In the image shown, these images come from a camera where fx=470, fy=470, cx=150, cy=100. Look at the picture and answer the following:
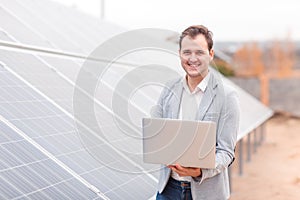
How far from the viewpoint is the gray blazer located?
129 inches

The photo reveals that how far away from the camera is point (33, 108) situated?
5137 mm

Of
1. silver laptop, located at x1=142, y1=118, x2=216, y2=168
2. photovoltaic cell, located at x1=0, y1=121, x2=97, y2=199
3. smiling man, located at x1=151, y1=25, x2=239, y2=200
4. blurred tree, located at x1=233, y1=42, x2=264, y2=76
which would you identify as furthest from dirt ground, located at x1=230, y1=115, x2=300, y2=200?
blurred tree, located at x1=233, y1=42, x2=264, y2=76

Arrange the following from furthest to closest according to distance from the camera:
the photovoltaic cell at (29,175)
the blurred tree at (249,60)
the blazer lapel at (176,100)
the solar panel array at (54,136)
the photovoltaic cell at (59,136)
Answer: the blurred tree at (249,60), the photovoltaic cell at (59,136), the solar panel array at (54,136), the photovoltaic cell at (29,175), the blazer lapel at (176,100)

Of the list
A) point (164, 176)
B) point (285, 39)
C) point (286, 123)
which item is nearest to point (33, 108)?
point (164, 176)

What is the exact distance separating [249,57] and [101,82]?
108 feet

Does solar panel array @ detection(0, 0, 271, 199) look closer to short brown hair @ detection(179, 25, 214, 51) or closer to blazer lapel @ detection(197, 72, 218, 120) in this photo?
blazer lapel @ detection(197, 72, 218, 120)

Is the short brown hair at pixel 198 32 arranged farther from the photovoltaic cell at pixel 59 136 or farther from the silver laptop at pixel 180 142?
the photovoltaic cell at pixel 59 136

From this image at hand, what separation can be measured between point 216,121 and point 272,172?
10.1m

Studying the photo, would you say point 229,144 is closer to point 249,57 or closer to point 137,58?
point 137,58

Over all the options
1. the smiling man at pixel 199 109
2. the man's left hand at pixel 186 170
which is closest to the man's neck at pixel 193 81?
the smiling man at pixel 199 109

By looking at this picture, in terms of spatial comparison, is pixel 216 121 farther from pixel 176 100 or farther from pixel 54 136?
pixel 54 136

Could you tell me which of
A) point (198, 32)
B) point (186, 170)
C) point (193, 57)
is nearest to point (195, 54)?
point (193, 57)

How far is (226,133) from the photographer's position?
3275 millimetres

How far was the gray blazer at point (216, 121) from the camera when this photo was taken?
3.28m
